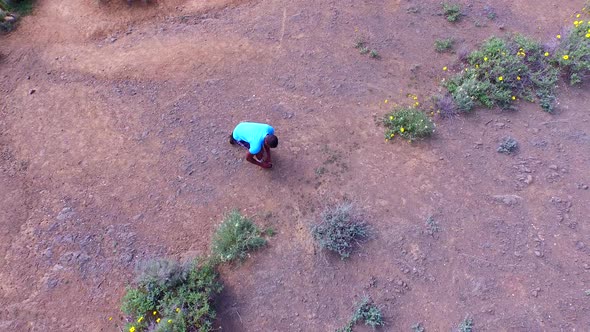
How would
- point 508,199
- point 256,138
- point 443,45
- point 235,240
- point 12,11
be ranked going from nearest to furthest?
point 235,240 < point 256,138 < point 508,199 < point 443,45 < point 12,11

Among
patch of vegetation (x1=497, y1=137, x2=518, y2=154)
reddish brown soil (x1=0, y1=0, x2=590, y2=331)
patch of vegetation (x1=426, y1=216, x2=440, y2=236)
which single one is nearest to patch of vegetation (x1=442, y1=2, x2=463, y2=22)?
reddish brown soil (x1=0, y1=0, x2=590, y2=331)

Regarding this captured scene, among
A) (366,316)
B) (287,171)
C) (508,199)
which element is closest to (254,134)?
(287,171)

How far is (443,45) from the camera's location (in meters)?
6.45

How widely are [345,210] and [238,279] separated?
4.96ft

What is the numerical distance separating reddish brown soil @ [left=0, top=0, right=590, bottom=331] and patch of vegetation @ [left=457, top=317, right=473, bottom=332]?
97 millimetres

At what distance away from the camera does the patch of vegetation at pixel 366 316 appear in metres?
4.21

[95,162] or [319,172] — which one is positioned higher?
[95,162]

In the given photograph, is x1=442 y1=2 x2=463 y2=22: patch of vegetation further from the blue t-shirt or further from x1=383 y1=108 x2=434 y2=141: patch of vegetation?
the blue t-shirt

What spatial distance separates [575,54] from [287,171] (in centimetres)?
490

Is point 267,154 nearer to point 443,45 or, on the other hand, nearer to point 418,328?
point 418,328

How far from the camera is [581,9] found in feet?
23.1

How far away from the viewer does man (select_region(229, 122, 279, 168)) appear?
4.66 metres

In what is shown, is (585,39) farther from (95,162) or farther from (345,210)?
(95,162)

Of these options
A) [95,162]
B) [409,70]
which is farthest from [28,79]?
[409,70]
